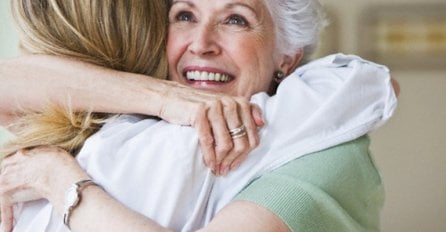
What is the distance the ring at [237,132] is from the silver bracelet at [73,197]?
25 centimetres

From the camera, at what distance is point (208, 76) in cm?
160

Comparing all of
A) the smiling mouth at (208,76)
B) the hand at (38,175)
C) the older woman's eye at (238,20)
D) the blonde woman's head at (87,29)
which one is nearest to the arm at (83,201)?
the hand at (38,175)

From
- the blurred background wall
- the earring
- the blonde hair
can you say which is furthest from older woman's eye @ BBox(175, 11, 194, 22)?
the blurred background wall

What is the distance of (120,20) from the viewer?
1.50m

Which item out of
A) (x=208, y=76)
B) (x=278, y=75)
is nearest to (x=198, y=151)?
(x=208, y=76)

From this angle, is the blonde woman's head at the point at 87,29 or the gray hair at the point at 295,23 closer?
the blonde woman's head at the point at 87,29

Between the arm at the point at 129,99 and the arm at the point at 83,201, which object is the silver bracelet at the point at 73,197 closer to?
the arm at the point at 83,201

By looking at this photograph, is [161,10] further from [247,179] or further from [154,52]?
[247,179]

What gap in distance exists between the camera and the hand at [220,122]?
1.27 m

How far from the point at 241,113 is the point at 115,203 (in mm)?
267

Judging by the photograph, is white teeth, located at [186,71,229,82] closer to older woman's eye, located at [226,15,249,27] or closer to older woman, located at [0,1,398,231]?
older woman, located at [0,1,398,231]

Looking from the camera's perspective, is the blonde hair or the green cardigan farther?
the blonde hair

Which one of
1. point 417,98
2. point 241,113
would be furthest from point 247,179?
point 417,98

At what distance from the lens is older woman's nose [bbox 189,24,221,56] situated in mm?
1572
